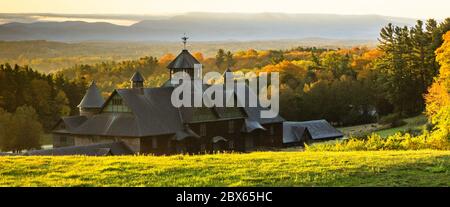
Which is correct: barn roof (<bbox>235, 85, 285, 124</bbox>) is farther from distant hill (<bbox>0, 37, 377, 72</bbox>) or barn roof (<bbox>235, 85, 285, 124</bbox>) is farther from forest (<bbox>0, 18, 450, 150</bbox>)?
distant hill (<bbox>0, 37, 377, 72</bbox>)

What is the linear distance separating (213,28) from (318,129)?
37104 mm

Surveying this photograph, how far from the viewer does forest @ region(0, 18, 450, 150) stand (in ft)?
143

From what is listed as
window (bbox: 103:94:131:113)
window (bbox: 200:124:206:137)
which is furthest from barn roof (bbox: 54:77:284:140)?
window (bbox: 200:124:206:137)

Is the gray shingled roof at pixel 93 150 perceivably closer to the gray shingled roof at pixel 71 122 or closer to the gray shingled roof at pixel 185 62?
the gray shingled roof at pixel 71 122

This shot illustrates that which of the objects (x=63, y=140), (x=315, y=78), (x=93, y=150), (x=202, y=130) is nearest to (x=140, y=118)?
(x=202, y=130)

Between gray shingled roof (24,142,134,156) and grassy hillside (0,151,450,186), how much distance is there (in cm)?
1517

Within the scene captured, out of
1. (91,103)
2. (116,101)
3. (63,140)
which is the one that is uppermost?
(116,101)

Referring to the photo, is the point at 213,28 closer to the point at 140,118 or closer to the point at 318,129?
the point at 140,118

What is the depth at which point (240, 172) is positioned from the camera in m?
13.1

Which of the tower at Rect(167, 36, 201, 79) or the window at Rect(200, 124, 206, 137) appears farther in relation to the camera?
the tower at Rect(167, 36, 201, 79)

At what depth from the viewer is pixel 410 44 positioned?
51.3 metres
